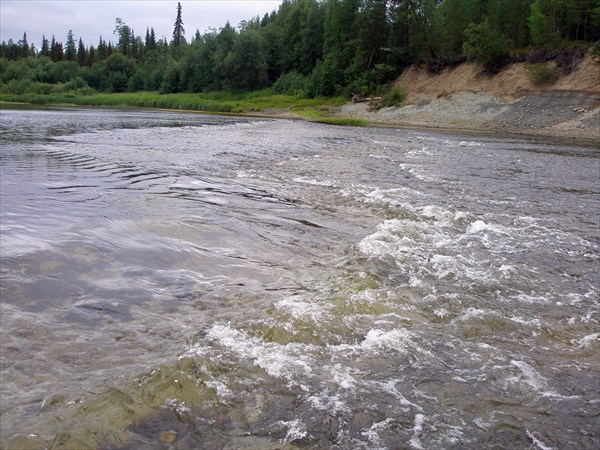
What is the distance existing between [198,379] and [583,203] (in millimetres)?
12142

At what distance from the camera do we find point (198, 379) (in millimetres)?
4457

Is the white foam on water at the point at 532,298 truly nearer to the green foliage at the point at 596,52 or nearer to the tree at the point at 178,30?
the green foliage at the point at 596,52

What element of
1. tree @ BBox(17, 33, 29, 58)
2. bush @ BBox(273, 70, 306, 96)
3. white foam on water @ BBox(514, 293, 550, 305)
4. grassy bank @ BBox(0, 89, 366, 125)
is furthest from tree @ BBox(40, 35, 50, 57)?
white foam on water @ BBox(514, 293, 550, 305)

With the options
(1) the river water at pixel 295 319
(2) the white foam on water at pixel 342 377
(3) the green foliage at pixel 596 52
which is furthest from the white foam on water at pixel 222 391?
(3) the green foliage at pixel 596 52

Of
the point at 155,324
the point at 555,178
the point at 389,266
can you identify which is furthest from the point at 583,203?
the point at 155,324

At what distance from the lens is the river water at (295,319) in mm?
3914

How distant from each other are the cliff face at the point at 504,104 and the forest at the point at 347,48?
8.25 ft

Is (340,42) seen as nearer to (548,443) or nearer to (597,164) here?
(597,164)

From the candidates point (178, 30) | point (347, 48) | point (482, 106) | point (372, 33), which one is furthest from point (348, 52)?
point (178, 30)

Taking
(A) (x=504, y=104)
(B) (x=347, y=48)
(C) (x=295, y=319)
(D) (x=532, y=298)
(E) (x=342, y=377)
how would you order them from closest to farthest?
(E) (x=342, y=377), (C) (x=295, y=319), (D) (x=532, y=298), (A) (x=504, y=104), (B) (x=347, y=48)

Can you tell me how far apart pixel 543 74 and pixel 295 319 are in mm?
46553

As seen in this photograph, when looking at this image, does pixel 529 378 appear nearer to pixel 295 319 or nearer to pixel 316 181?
pixel 295 319

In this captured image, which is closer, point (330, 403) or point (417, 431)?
point (417, 431)

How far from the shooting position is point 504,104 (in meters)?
45.0
